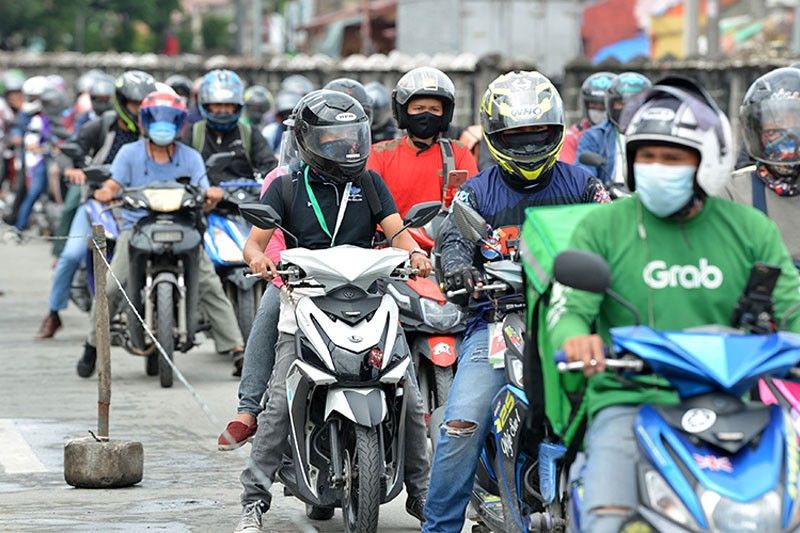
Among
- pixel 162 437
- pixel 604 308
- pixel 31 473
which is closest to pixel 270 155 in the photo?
pixel 162 437

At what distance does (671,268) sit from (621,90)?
28.1 feet

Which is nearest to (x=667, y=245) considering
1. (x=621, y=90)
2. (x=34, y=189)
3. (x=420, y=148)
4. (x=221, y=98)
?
(x=420, y=148)

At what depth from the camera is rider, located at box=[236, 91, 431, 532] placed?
27.6 ft

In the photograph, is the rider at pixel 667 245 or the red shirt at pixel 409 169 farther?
the red shirt at pixel 409 169

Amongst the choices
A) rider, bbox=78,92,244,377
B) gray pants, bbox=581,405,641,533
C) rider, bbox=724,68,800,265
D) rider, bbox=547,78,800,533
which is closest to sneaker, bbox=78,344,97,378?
rider, bbox=78,92,244,377

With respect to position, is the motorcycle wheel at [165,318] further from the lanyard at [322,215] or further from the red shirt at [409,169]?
the lanyard at [322,215]

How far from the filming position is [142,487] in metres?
9.84

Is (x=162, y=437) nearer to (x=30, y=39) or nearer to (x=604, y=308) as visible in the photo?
(x=604, y=308)

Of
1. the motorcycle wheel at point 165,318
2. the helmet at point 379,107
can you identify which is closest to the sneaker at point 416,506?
the motorcycle wheel at point 165,318

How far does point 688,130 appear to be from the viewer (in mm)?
5879

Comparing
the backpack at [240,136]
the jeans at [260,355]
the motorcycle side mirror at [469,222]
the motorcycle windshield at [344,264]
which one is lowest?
the jeans at [260,355]

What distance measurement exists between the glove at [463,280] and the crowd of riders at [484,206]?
0.4 inches

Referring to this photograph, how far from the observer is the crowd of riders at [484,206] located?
591cm

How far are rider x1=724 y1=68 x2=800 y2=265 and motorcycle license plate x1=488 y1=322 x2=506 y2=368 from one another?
121cm
